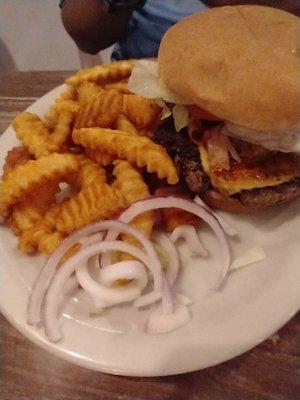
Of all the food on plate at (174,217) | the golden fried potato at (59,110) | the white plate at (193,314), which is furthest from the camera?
the golden fried potato at (59,110)

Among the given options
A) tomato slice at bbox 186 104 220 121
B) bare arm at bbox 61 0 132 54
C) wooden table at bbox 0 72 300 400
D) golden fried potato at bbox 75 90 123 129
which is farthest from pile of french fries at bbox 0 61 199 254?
bare arm at bbox 61 0 132 54

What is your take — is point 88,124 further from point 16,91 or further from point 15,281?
point 16,91

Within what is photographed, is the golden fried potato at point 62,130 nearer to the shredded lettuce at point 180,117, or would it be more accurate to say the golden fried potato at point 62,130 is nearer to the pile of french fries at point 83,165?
the pile of french fries at point 83,165

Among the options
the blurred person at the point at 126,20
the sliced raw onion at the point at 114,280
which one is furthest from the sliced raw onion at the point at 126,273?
the blurred person at the point at 126,20

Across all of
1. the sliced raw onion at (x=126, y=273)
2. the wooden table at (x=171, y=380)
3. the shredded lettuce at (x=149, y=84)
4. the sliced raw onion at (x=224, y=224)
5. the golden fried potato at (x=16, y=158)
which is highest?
the shredded lettuce at (x=149, y=84)

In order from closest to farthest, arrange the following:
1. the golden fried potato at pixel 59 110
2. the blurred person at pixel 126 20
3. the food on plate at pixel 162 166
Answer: the food on plate at pixel 162 166, the golden fried potato at pixel 59 110, the blurred person at pixel 126 20

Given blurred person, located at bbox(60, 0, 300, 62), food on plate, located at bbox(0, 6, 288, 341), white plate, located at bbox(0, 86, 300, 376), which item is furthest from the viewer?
blurred person, located at bbox(60, 0, 300, 62)

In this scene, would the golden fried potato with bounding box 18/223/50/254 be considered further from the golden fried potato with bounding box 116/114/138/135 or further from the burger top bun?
the burger top bun

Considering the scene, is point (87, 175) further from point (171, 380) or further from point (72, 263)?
point (171, 380)
